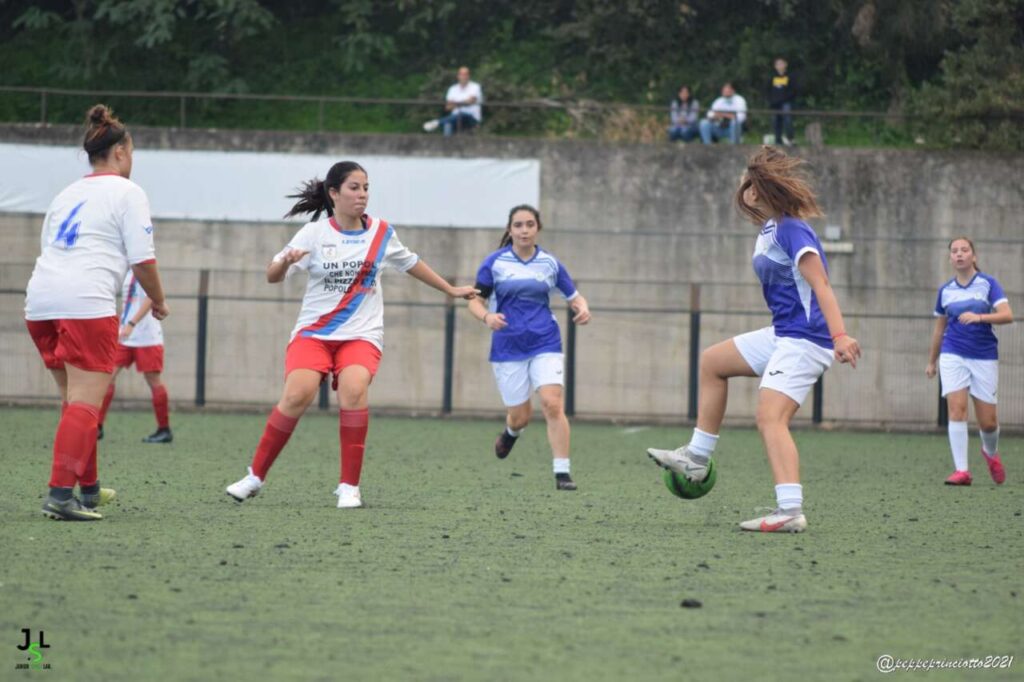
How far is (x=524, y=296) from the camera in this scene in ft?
36.1

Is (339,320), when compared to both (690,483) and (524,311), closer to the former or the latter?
(690,483)

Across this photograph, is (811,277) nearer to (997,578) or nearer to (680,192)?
(997,578)

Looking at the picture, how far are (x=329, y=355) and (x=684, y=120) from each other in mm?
16489

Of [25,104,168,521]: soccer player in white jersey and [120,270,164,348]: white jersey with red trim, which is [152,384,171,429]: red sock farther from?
[25,104,168,521]: soccer player in white jersey

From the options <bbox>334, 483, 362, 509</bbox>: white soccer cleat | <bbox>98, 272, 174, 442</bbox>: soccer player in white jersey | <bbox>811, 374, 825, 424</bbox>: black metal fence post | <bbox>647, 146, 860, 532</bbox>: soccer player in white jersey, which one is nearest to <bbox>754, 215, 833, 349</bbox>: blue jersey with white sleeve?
<bbox>647, 146, 860, 532</bbox>: soccer player in white jersey

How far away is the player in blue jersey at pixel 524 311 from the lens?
35.7 feet

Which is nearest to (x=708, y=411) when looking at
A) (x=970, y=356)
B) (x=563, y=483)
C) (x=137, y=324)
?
(x=563, y=483)

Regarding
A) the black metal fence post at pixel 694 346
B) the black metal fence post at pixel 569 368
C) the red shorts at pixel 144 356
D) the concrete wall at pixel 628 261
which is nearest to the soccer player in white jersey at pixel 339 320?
the red shorts at pixel 144 356

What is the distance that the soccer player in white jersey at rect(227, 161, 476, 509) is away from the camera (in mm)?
8383

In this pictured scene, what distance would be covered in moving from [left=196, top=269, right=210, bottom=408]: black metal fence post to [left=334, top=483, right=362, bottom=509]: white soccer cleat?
1317 cm

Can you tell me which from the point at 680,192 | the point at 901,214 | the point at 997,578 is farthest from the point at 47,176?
the point at 997,578

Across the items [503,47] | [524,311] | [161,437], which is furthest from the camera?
[503,47]

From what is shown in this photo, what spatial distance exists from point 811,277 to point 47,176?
668 inches

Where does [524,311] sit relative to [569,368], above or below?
above
